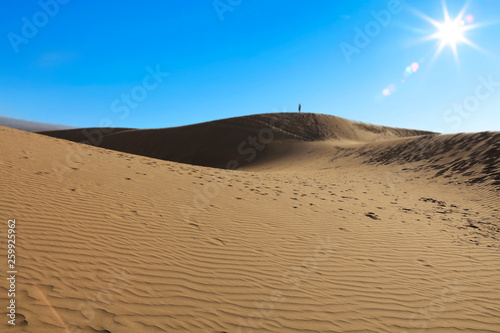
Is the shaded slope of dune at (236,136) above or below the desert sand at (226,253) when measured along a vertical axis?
above

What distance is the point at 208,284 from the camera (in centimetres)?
349

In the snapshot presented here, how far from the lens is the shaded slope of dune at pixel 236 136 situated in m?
33.5

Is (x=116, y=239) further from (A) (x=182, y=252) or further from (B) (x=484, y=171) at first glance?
(B) (x=484, y=171)

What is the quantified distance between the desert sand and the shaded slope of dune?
22.2 meters

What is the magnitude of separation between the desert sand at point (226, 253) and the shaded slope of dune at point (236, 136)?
872 inches

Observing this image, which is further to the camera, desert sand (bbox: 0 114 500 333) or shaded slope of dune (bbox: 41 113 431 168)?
shaded slope of dune (bbox: 41 113 431 168)

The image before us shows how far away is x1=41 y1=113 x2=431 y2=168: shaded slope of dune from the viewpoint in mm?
33500

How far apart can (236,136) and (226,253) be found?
33.1m

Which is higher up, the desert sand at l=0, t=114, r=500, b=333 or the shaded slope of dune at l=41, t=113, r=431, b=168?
the shaded slope of dune at l=41, t=113, r=431, b=168

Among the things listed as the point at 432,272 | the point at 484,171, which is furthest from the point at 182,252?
the point at 484,171

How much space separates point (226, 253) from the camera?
14.5ft

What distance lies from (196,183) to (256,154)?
24.9 m

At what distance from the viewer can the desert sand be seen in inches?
115

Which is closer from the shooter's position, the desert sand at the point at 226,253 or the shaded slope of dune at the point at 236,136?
the desert sand at the point at 226,253
